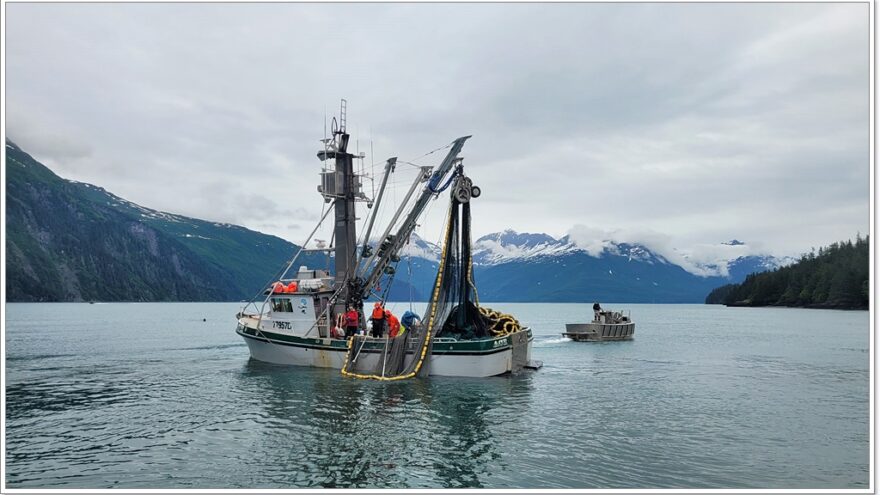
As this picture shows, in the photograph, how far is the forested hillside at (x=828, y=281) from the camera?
15262 centimetres

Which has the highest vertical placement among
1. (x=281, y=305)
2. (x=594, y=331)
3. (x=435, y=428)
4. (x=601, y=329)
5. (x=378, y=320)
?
(x=281, y=305)

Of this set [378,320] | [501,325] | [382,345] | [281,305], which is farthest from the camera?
[281,305]

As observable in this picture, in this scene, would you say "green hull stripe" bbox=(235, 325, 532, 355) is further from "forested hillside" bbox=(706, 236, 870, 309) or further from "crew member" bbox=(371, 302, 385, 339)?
"forested hillside" bbox=(706, 236, 870, 309)

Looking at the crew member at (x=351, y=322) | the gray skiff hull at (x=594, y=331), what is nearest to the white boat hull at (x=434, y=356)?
the crew member at (x=351, y=322)

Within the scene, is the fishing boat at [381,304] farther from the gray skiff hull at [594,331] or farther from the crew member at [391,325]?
the gray skiff hull at [594,331]

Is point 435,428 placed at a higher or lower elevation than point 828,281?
lower

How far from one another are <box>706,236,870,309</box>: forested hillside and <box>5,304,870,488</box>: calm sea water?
13495cm

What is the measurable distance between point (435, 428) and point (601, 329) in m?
49.7

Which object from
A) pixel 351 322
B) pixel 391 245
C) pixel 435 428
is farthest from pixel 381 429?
pixel 391 245

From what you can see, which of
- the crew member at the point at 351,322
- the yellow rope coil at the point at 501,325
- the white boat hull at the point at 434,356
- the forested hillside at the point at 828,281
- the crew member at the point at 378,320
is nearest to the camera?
the white boat hull at the point at 434,356

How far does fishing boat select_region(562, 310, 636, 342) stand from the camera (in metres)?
68.4

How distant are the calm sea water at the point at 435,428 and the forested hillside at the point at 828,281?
134951mm

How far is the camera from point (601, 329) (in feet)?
225

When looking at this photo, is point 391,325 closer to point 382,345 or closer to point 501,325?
point 382,345
